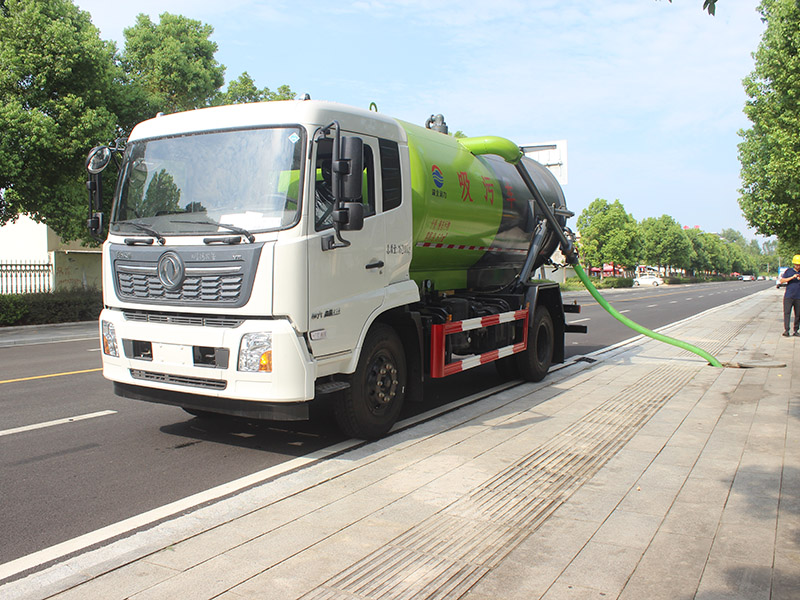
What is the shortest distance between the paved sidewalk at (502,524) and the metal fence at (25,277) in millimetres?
18929

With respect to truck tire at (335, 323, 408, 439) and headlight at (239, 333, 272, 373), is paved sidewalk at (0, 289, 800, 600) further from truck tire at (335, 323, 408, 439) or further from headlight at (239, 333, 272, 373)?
headlight at (239, 333, 272, 373)

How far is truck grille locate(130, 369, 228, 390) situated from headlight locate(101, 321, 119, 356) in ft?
0.98

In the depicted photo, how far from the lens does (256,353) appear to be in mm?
5047

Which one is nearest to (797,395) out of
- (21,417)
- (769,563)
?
(769,563)

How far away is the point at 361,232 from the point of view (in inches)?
229

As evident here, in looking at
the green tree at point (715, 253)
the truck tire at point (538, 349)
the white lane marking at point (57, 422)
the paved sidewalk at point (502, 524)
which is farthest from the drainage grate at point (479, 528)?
the green tree at point (715, 253)

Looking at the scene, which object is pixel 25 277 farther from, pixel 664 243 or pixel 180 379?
pixel 664 243

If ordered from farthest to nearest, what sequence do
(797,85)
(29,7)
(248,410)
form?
(797,85), (29,7), (248,410)

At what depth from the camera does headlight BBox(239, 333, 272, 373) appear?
16.5ft

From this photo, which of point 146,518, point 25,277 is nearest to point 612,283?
point 25,277

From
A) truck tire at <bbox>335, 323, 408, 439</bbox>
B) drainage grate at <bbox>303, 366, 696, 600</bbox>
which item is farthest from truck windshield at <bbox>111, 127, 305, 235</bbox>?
drainage grate at <bbox>303, 366, 696, 600</bbox>

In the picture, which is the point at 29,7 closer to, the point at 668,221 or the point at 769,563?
the point at 769,563

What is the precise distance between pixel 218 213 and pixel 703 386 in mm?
7331

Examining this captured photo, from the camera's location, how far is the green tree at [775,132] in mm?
21219
